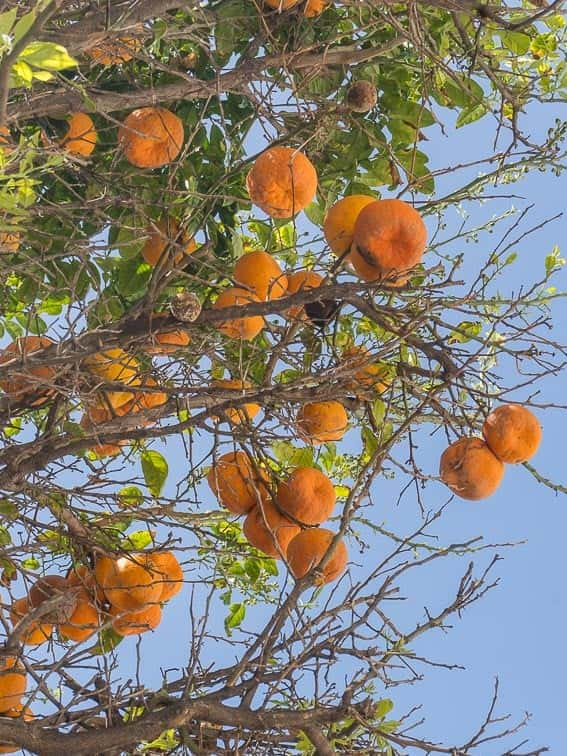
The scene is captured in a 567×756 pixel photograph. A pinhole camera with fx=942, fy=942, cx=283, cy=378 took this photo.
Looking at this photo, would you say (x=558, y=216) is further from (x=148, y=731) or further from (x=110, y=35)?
(x=148, y=731)

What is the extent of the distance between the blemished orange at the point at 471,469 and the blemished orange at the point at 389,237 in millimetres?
525

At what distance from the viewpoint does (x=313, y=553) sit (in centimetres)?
233

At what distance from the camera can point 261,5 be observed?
2574mm

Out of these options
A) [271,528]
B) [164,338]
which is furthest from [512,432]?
[164,338]

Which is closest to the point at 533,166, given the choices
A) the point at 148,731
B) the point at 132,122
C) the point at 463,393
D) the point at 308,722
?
the point at 463,393

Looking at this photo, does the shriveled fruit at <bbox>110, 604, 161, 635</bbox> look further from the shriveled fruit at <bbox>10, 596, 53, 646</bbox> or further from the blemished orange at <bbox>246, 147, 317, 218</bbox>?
the blemished orange at <bbox>246, 147, 317, 218</bbox>

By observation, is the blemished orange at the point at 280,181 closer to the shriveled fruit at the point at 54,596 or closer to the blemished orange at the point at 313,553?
the blemished orange at the point at 313,553

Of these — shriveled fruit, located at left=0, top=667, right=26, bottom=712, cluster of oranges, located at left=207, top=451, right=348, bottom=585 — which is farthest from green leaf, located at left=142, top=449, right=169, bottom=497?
shriveled fruit, located at left=0, top=667, right=26, bottom=712

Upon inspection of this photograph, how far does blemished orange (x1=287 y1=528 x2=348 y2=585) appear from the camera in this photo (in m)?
2.33

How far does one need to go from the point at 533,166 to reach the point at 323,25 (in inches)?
32.7

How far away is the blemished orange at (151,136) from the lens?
2.56 m

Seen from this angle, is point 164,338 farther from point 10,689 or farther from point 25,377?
point 10,689

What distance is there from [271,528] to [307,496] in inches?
5.0

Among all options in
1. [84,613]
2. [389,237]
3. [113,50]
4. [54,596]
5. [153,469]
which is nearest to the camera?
[389,237]
